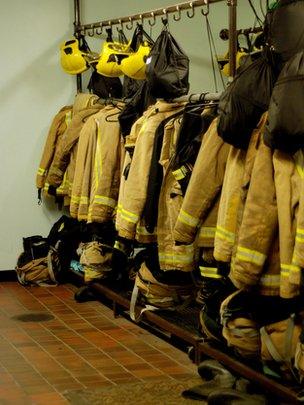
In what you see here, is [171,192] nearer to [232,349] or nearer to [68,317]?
[232,349]

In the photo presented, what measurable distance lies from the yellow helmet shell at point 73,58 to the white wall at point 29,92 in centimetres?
32

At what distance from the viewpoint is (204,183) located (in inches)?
171

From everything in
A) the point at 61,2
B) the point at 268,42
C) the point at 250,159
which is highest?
the point at 61,2

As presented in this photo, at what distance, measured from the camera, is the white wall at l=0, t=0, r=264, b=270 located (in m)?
7.30

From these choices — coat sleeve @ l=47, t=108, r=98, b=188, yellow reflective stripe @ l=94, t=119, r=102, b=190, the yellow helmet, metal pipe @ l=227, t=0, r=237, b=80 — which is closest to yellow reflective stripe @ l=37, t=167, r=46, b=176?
coat sleeve @ l=47, t=108, r=98, b=188

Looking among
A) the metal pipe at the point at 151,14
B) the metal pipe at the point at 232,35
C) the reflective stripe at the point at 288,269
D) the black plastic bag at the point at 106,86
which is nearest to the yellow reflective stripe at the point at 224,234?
the reflective stripe at the point at 288,269

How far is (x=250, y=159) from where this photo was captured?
13.0 ft

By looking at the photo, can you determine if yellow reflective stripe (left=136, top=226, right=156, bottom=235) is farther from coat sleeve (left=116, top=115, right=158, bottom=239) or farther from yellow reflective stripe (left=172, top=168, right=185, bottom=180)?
yellow reflective stripe (left=172, top=168, right=185, bottom=180)

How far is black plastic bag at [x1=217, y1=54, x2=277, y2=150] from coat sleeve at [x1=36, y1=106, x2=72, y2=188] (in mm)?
3411

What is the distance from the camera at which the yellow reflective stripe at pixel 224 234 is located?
4051 mm

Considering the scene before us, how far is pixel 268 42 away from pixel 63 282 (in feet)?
12.5

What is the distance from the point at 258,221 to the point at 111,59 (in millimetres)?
2981

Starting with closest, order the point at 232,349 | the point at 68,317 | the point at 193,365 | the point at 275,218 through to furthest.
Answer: the point at 275,218, the point at 232,349, the point at 193,365, the point at 68,317

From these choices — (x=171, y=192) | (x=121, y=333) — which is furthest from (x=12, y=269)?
(x=171, y=192)
